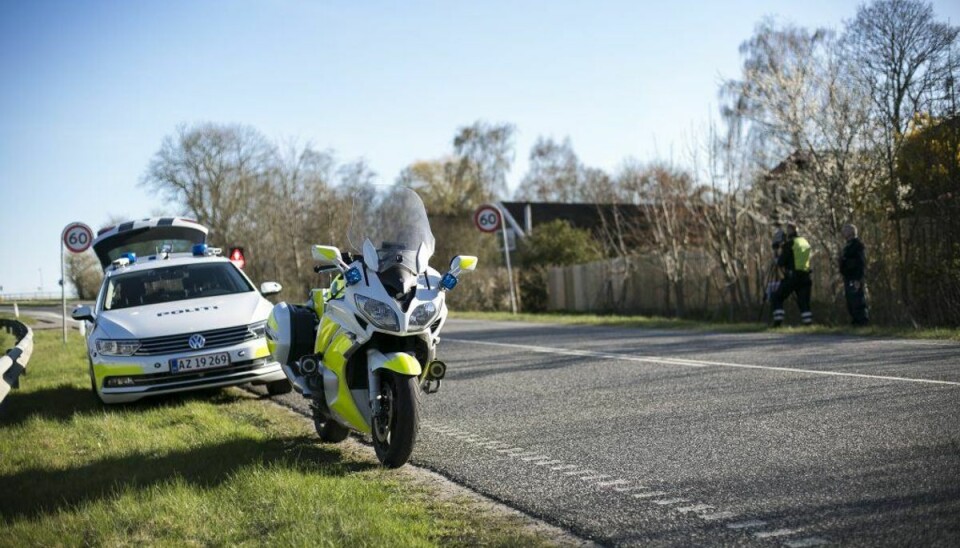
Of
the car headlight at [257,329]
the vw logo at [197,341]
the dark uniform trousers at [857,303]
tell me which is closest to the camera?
the vw logo at [197,341]

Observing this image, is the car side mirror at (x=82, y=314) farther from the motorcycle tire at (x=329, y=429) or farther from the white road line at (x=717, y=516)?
the white road line at (x=717, y=516)

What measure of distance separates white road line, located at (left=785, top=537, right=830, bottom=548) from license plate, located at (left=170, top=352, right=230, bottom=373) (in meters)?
7.26

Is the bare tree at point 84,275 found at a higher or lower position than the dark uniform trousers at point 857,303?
higher

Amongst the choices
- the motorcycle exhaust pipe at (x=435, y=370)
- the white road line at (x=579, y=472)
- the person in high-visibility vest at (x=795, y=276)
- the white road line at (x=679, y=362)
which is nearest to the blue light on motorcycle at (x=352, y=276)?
the motorcycle exhaust pipe at (x=435, y=370)

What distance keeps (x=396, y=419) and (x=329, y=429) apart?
5.00ft

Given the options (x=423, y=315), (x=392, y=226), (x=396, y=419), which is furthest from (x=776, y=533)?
(x=392, y=226)

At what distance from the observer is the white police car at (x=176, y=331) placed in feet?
32.9

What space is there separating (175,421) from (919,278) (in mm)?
11576

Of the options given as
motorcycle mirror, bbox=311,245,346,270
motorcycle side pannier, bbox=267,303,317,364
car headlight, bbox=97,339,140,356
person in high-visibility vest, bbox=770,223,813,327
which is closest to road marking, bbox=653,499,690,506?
motorcycle mirror, bbox=311,245,346,270

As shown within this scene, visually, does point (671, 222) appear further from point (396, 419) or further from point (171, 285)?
point (396, 419)

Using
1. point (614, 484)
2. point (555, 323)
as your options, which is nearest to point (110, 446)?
point (614, 484)

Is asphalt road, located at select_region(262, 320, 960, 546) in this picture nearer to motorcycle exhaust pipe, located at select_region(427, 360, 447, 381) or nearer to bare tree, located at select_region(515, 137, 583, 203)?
motorcycle exhaust pipe, located at select_region(427, 360, 447, 381)

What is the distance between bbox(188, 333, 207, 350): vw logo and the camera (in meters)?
10.1

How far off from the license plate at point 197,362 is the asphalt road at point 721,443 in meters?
0.93
